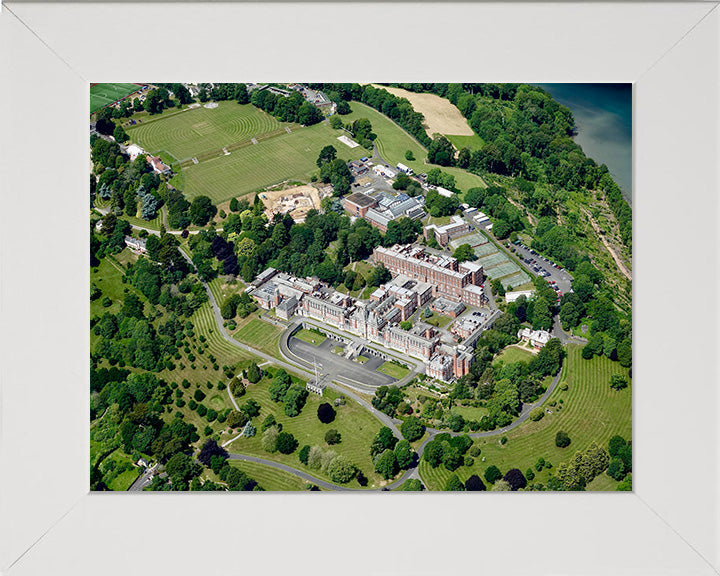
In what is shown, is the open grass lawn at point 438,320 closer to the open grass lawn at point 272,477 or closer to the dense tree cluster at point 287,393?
the dense tree cluster at point 287,393

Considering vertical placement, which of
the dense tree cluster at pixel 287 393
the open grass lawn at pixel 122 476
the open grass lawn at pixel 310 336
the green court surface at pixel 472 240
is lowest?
the open grass lawn at pixel 122 476

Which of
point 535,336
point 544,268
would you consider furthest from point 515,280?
point 535,336

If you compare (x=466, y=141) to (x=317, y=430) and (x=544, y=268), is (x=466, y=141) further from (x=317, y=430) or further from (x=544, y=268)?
(x=317, y=430)

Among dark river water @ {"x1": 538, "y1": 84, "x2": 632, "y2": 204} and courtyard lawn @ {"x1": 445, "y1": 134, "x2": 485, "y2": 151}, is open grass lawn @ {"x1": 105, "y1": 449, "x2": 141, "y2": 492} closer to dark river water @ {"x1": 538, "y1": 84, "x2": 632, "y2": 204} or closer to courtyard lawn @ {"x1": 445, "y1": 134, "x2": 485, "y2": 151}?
courtyard lawn @ {"x1": 445, "y1": 134, "x2": 485, "y2": 151}

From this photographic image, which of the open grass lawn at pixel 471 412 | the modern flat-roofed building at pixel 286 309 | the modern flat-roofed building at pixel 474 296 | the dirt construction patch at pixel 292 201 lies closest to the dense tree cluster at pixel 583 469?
the open grass lawn at pixel 471 412

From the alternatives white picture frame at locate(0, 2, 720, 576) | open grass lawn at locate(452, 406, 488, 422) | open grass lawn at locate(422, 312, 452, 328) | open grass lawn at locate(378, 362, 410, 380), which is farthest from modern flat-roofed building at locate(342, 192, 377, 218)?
white picture frame at locate(0, 2, 720, 576)
